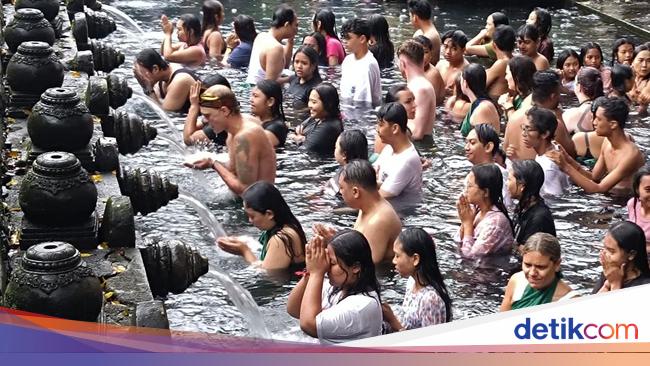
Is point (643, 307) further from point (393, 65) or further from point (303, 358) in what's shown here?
point (393, 65)

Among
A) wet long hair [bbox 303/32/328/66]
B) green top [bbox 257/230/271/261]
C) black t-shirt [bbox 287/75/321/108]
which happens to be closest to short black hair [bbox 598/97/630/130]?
green top [bbox 257/230/271/261]

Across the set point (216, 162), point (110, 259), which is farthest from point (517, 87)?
point (110, 259)

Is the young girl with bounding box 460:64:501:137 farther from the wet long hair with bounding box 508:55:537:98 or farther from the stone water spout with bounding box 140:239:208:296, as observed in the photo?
the stone water spout with bounding box 140:239:208:296

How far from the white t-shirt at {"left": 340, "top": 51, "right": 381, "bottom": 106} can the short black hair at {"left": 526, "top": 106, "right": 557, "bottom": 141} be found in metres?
3.73

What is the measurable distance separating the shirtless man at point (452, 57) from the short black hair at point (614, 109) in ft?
12.5

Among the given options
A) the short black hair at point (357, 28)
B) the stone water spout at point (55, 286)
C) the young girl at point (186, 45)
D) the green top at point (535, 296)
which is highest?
the stone water spout at point (55, 286)

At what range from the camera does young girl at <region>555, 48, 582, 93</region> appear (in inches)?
542

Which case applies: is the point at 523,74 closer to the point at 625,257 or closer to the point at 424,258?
the point at 625,257

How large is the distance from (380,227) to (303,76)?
5150mm

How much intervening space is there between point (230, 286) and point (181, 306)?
0.51m

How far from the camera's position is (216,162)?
32.8 feet

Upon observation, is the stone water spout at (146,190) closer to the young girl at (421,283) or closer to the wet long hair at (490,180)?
the young girl at (421,283)

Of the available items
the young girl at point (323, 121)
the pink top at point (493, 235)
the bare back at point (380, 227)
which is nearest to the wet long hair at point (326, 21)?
the young girl at point (323, 121)

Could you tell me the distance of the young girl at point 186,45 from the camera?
15094 millimetres
